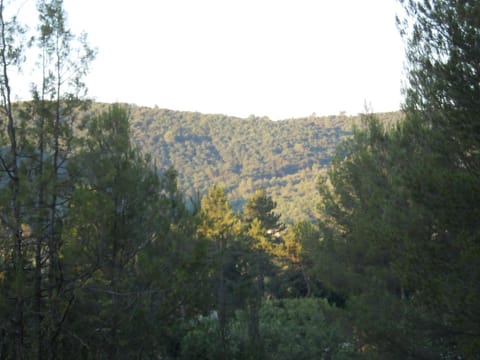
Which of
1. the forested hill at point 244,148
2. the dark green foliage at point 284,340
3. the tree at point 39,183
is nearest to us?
the tree at point 39,183

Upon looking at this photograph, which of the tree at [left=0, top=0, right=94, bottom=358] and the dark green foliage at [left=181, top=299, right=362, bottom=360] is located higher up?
the tree at [left=0, top=0, right=94, bottom=358]

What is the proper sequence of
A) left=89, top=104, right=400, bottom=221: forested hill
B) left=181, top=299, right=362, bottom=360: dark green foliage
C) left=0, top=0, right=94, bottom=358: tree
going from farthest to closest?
left=89, top=104, right=400, bottom=221: forested hill, left=181, top=299, right=362, bottom=360: dark green foliage, left=0, top=0, right=94, bottom=358: tree

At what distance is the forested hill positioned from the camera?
115m

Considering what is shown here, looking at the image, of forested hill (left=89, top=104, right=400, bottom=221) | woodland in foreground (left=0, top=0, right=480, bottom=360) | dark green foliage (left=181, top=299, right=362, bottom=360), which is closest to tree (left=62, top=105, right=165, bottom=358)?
woodland in foreground (left=0, top=0, right=480, bottom=360)

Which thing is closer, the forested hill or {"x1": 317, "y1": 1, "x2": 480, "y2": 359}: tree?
{"x1": 317, "y1": 1, "x2": 480, "y2": 359}: tree

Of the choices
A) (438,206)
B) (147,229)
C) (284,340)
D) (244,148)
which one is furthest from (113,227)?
(244,148)

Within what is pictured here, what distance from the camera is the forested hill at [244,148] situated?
11494cm

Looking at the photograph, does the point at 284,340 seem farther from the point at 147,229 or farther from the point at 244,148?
the point at 244,148

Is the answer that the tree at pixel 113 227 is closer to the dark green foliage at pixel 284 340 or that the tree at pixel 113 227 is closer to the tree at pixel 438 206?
the dark green foliage at pixel 284 340

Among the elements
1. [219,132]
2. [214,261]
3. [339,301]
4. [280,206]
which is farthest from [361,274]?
[219,132]

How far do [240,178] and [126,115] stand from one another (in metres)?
114

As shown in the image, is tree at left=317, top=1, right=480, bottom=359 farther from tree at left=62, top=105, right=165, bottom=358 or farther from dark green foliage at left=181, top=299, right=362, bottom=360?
tree at left=62, top=105, right=165, bottom=358

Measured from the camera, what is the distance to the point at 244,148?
139 meters

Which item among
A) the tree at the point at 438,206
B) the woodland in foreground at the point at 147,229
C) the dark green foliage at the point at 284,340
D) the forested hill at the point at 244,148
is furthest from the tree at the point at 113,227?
the forested hill at the point at 244,148
